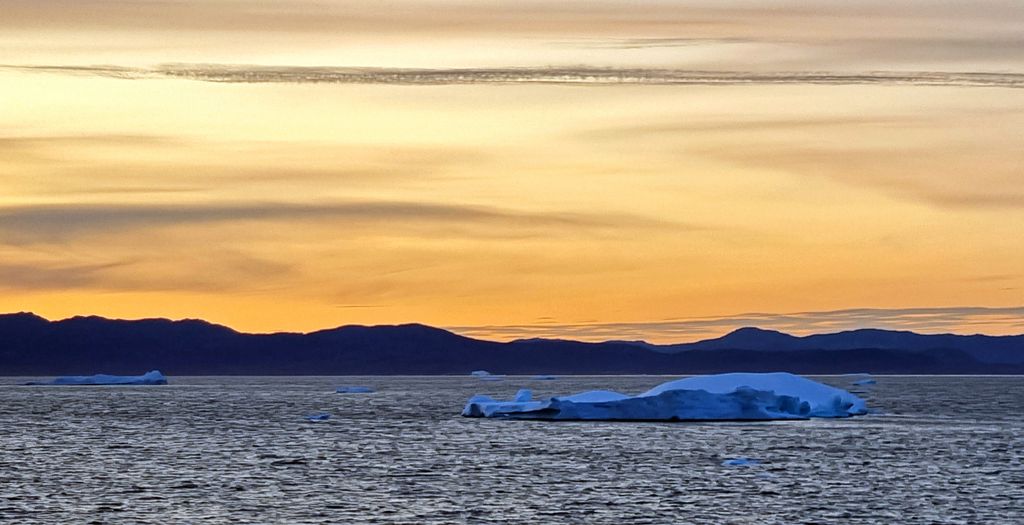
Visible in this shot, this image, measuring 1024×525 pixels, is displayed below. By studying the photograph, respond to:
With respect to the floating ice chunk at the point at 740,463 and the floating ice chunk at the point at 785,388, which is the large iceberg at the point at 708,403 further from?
the floating ice chunk at the point at 740,463

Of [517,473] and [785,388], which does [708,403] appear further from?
[517,473]

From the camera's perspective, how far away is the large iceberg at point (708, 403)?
7769 cm

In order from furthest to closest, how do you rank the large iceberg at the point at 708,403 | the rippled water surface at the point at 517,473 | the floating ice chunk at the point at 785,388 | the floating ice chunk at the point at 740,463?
the floating ice chunk at the point at 785,388, the large iceberg at the point at 708,403, the floating ice chunk at the point at 740,463, the rippled water surface at the point at 517,473

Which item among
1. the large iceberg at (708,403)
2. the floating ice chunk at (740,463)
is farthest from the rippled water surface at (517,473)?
the large iceberg at (708,403)

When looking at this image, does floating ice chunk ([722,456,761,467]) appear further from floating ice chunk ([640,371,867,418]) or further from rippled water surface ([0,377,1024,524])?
floating ice chunk ([640,371,867,418])

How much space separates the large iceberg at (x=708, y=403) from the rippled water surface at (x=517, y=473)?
1186 mm

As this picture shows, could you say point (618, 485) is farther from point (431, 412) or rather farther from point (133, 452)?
point (431, 412)

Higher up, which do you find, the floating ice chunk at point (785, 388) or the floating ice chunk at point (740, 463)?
the floating ice chunk at point (785, 388)

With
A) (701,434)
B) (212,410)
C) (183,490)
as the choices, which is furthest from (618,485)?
(212,410)

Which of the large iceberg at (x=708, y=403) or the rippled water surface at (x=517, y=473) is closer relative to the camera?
the rippled water surface at (x=517, y=473)

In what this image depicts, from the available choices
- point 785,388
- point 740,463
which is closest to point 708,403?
point 785,388

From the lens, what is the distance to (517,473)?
48.8 metres

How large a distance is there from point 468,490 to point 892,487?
12.6 metres

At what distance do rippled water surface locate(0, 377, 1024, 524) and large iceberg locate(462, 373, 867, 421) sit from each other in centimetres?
119
